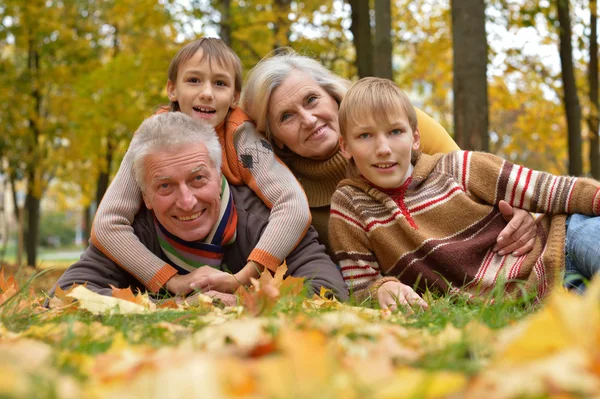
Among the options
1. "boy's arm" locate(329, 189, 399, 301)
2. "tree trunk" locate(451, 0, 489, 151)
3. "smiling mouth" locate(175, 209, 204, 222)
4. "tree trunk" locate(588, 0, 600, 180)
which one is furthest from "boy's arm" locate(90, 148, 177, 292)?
"tree trunk" locate(588, 0, 600, 180)

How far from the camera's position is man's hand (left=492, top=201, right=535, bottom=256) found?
3.65m

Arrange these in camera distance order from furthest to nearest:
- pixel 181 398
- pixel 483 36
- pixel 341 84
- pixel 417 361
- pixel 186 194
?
1. pixel 483 36
2. pixel 341 84
3. pixel 186 194
4. pixel 417 361
5. pixel 181 398

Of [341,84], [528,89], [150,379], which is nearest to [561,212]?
[341,84]

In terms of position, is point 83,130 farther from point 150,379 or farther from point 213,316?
A: point 150,379

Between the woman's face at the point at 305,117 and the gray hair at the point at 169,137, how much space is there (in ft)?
2.24

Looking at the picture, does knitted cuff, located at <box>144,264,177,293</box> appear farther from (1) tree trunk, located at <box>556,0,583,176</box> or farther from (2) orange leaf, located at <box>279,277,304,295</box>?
(1) tree trunk, located at <box>556,0,583,176</box>

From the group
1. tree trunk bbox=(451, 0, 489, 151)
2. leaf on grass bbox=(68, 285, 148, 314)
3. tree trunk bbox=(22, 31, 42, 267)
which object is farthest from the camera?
tree trunk bbox=(22, 31, 42, 267)

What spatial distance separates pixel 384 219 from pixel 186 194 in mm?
1145

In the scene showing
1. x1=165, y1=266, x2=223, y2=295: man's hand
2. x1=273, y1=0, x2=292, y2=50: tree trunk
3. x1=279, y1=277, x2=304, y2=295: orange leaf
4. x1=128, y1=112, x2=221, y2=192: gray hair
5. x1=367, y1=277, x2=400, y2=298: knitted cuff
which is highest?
x1=273, y1=0, x2=292, y2=50: tree trunk

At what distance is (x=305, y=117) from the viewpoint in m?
4.20

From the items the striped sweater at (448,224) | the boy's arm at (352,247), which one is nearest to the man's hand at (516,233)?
the striped sweater at (448,224)

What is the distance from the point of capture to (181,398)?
102cm

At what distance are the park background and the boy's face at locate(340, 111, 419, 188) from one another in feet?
8.33

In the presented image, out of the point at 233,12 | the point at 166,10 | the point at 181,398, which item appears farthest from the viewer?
the point at 166,10
